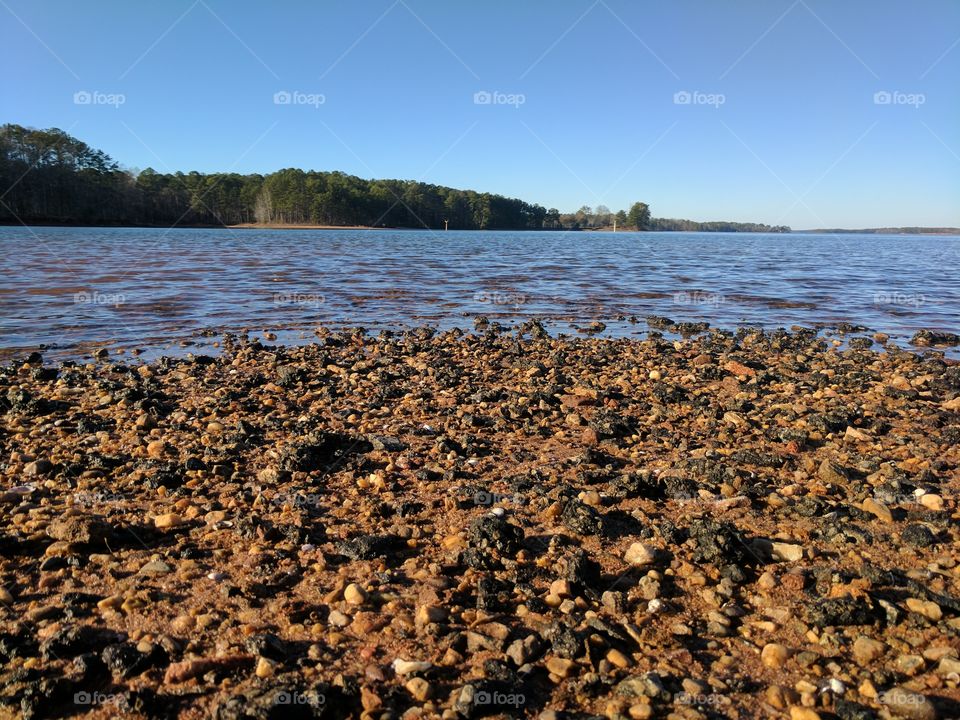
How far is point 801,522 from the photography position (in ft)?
15.6

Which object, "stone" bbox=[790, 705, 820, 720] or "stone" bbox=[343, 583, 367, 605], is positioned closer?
"stone" bbox=[790, 705, 820, 720]

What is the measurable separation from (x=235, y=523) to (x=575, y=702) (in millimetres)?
2911

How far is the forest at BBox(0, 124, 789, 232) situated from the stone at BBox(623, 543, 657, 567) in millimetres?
122779

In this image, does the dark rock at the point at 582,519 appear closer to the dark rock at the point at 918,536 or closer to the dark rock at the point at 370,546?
the dark rock at the point at 370,546

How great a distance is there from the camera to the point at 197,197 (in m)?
136

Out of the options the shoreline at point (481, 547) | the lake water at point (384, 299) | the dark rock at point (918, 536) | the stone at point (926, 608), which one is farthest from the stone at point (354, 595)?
the lake water at point (384, 299)

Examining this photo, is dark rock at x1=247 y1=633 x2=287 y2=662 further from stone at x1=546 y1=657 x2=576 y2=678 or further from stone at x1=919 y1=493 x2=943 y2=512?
stone at x1=919 y1=493 x2=943 y2=512

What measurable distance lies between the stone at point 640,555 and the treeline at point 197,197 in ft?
404

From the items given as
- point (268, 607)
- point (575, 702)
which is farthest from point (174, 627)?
point (575, 702)

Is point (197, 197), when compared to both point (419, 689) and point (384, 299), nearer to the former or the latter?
point (384, 299)

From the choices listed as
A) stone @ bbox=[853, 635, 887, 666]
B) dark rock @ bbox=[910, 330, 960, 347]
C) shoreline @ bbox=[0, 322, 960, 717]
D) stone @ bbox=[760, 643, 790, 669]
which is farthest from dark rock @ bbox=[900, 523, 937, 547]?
dark rock @ bbox=[910, 330, 960, 347]

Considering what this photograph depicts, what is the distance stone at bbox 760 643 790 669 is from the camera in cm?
323

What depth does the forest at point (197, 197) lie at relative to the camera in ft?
362

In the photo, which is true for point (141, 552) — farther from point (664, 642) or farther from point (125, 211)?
point (125, 211)
